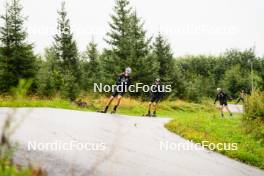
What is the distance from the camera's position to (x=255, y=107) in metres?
15.0

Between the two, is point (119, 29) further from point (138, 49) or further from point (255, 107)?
point (255, 107)

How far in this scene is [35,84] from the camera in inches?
1416

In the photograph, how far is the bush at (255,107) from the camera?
1470 centimetres

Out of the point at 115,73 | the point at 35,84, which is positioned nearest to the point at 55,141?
the point at 35,84

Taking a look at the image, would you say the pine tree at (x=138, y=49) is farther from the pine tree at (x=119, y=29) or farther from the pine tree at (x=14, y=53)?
the pine tree at (x=14, y=53)

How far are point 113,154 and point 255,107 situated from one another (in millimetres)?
8175

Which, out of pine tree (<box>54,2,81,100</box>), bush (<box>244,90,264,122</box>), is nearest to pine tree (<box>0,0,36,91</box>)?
pine tree (<box>54,2,81,100</box>)

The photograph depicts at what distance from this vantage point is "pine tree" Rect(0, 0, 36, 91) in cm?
3384

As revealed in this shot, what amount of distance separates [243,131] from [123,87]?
5080 mm

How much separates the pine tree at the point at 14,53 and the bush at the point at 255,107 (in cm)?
2196

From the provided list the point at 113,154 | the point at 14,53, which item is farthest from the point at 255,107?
the point at 14,53

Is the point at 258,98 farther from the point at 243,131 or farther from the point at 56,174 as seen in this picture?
the point at 56,174

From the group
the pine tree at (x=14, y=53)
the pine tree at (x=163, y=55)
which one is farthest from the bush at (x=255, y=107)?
the pine tree at (x=163, y=55)

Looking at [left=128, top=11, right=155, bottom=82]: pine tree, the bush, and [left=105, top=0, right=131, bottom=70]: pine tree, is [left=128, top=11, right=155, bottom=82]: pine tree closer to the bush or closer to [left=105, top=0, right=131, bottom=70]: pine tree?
[left=105, top=0, right=131, bottom=70]: pine tree
